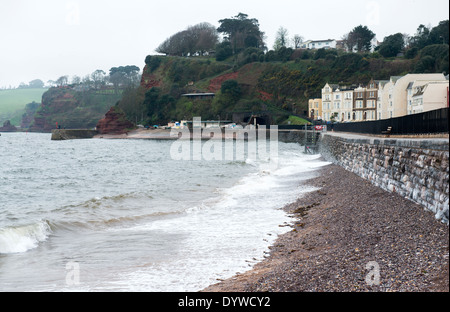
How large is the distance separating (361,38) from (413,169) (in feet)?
447

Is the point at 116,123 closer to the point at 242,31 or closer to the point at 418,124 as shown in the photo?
the point at 242,31

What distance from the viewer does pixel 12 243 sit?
11344mm

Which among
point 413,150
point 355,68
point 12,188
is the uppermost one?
point 355,68

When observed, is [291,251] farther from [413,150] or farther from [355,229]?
[413,150]

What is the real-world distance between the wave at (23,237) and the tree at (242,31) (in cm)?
15272

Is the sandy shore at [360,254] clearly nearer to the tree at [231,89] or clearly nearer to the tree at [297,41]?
the tree at [231,89]

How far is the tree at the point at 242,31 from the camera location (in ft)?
529

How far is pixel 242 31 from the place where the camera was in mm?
167125

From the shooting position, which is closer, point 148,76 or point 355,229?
point 355,229

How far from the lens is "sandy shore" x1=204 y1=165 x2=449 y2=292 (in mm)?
6445

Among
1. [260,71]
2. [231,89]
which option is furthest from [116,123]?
[260,71]

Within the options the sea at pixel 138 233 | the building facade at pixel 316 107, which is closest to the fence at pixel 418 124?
the sea at pixel 138 233

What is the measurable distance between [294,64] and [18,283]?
12148 centimetres
